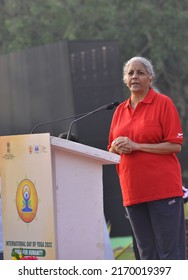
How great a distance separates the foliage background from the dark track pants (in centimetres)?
1539

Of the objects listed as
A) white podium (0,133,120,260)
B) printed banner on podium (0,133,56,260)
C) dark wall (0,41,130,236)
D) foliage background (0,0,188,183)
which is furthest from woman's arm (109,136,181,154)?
foliage background (0,0,188,183)

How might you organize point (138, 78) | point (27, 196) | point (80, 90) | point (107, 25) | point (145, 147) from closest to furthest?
point (27, 196), point (145, 147), point (138, 78), point (80, 90), point (107, 25)

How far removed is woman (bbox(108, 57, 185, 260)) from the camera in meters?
5.02

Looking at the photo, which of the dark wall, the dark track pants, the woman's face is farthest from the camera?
the dark wall

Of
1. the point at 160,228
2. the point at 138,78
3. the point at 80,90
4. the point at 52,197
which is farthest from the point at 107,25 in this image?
the point at 52,197

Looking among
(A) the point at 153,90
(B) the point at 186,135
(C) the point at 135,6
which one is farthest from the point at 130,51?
(A) the point at 153,90

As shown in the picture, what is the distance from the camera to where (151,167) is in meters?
5.05

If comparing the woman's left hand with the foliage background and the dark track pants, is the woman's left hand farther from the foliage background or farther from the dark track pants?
the foliage background

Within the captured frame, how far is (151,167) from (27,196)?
31.9 inches

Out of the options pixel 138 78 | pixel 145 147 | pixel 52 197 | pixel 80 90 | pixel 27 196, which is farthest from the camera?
pixel 80 90

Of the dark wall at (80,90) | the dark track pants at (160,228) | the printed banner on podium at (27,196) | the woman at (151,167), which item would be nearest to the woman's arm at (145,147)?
the woman at (151,167)

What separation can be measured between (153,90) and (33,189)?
106 cm

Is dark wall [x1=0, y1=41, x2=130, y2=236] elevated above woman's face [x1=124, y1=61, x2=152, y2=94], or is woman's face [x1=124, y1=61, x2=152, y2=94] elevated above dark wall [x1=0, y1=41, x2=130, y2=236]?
dark wall [x1=0, y1=41, x2=130, y2=236]

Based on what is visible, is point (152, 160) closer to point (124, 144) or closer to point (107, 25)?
point (124, 144)
